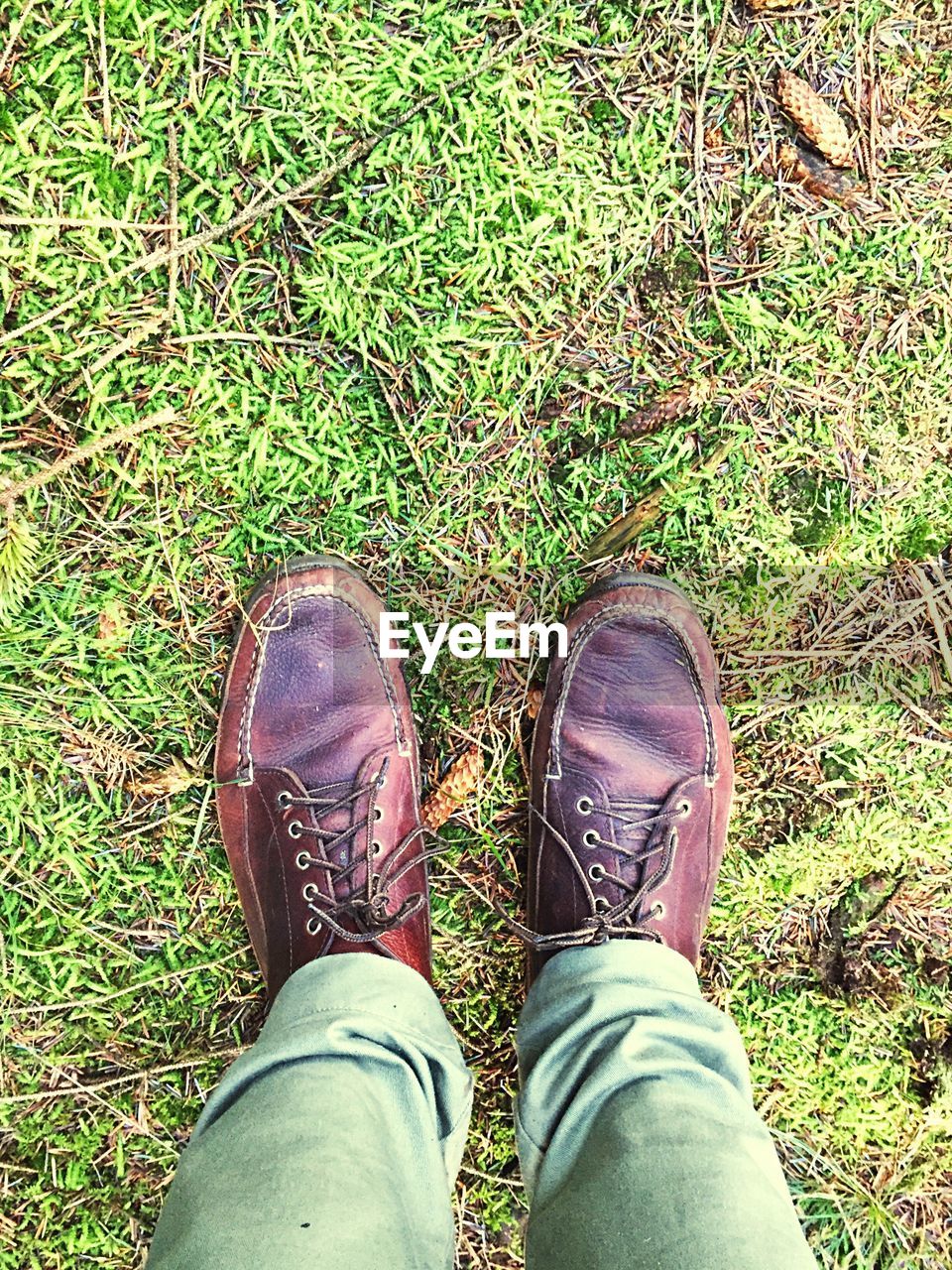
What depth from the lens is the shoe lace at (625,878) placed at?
188 centimetres

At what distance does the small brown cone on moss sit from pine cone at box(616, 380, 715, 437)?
32.4 inches

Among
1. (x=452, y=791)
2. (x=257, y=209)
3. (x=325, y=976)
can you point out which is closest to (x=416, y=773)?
(x=452, y=791)

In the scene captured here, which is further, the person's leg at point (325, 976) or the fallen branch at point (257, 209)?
the fallen branch at point (257, 209)

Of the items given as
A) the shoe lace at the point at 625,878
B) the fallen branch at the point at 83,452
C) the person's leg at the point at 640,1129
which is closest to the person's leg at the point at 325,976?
the person's leg at the point at 640,1129

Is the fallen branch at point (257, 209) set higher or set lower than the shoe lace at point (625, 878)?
higher

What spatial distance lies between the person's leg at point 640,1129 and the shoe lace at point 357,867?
357 mm

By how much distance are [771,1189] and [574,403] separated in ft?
4.98

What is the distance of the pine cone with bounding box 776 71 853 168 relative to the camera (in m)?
1.93

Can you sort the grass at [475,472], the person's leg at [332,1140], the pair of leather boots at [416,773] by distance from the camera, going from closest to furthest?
the person's leg at [332,1140] < the grass at [475,472] < the pair of leather boots at [416,773]

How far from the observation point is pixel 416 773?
2.02 metres

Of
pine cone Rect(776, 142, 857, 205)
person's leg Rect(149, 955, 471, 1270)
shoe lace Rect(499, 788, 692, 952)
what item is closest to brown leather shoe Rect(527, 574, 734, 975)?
shoe lace Rect(499, 788, 692, 952)

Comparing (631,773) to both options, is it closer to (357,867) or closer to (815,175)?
(357,867)

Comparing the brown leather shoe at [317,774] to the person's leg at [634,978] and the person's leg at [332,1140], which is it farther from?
the person's leg at [634,978]

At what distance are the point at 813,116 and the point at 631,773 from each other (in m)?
1.52
